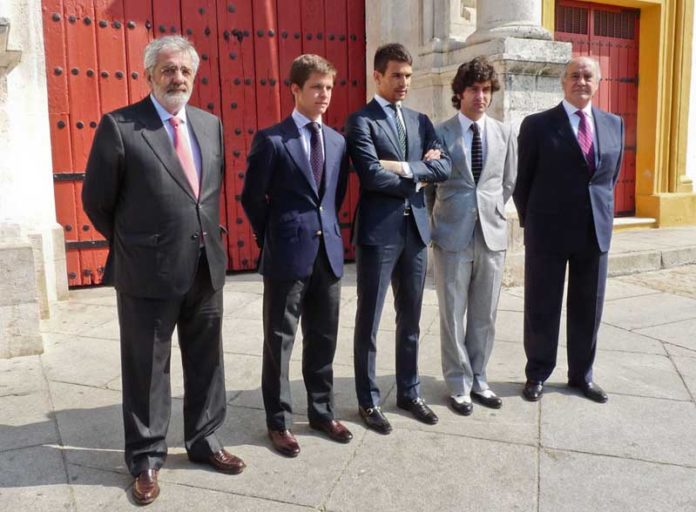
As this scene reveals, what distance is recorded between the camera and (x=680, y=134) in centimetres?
941

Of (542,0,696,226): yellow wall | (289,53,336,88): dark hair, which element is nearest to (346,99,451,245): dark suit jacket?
(289,53,336,88): dark hair

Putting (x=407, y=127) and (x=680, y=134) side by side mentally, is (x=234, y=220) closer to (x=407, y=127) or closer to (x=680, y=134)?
(x=407, y=127)

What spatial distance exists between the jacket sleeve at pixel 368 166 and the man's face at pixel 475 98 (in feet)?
1.88

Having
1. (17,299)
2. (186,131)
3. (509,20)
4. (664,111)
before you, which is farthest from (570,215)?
(664,111)

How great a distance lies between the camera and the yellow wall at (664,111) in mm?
9117

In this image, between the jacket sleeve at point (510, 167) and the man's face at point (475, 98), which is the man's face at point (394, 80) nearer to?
the man's face at point (475, 98)

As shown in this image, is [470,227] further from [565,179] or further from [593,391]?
[593,391]

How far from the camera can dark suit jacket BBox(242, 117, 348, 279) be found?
3.13 metres

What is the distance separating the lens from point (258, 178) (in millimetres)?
3141

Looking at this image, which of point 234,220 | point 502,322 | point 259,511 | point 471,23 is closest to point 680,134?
point 471,23

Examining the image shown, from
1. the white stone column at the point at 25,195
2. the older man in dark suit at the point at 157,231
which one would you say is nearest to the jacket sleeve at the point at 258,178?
the older man in dark suit at the point at 157,231

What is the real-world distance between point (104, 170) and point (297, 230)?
2.91 ft

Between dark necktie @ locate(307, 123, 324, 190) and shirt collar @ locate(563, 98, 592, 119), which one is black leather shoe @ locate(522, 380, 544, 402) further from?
dark necktie @ locate(307, 123, 324, 190)

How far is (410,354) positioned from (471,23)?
15.0 ft
